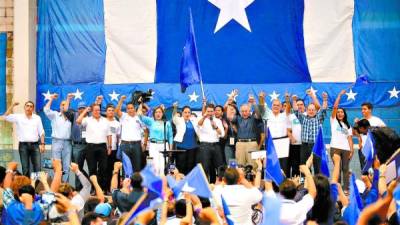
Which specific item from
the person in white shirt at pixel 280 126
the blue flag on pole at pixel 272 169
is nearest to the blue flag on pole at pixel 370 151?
the blue flag on pole at pixel 272 169

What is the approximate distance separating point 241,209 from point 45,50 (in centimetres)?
1194

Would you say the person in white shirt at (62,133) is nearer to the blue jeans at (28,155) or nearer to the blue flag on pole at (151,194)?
the blue jeans at (28,155)

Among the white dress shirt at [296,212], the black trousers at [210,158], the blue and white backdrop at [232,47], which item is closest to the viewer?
the white dress shirt at [296,212]

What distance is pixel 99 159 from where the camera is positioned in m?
13.8

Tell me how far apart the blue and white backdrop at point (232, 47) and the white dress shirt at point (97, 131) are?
14.6ft

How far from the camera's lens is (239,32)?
724 inches

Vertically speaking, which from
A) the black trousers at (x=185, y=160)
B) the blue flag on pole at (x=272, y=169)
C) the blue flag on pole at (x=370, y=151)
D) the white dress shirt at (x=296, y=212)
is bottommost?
the black trousers at (x=185, y=160)

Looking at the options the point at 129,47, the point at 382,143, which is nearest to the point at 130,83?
the point at 129,47

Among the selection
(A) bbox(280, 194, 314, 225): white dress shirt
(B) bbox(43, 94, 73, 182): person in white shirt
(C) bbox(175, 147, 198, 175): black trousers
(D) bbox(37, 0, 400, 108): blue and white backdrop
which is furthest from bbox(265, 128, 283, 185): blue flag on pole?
(D) bbox(37, 0, 400, 108): blue and white backdrop

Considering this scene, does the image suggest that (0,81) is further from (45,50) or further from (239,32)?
(239,32)

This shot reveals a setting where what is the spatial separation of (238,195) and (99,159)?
20.6 ft

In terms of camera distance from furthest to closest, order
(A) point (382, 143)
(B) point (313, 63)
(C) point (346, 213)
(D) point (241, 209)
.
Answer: (B) point (313, 63) → (A) point (382, 143) → (D) point (241, 209) → (C) point (346, 213)

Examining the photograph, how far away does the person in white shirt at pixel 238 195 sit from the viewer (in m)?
7.79

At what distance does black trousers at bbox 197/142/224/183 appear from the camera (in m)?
13.8
